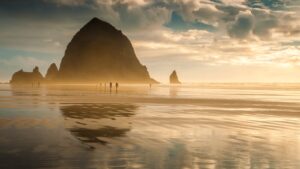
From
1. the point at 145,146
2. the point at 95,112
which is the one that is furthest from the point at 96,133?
the point at 95,112

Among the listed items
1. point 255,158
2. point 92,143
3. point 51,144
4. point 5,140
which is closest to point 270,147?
point 255,158

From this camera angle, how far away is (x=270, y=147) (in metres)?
10.7

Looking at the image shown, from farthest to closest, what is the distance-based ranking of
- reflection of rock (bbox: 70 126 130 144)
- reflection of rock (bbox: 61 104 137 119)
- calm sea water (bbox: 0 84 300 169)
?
1. reflection of rock (bbox: 61 104 137 119)
2. reflection of rock (bbox: 70 126 130 144)
3. calm sea water (bbox: 0 84 300 169)

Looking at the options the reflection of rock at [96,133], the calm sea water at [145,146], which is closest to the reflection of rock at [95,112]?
the calm sea water at [145,146]

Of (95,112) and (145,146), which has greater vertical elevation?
(95,112)

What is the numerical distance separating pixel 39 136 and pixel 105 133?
8.67 ft

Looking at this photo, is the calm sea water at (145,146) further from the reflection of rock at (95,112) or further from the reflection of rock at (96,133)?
the reflection of rock at (95,112)

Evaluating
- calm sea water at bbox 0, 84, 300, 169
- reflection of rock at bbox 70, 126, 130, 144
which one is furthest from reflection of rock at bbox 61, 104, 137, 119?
reflection of rock at bbox 70, 126, 130, 144

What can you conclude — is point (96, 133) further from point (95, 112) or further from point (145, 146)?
point (95, 112)

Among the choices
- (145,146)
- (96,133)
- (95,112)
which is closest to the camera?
(145,146)

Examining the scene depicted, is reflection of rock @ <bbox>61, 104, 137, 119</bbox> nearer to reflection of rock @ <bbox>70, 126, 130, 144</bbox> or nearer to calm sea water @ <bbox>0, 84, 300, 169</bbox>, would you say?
calm sea water @ <bbox>0, 84, 300, 169</bbox>

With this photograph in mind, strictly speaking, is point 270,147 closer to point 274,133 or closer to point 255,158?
point 255,158

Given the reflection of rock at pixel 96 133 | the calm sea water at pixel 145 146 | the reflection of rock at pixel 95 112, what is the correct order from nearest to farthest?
the calm sea water at pixel 145 146 → the reflection of rock at pixel 96 133 → the reflection of rock at pixel 95 112

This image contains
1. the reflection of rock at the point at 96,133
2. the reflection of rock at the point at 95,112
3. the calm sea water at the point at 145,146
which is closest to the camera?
the calm sea water at the point at 145,146
